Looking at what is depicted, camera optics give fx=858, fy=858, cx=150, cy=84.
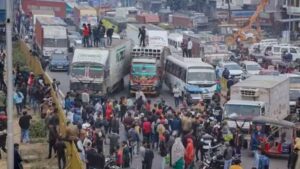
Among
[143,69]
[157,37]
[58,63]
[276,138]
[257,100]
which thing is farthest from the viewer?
[58,63]

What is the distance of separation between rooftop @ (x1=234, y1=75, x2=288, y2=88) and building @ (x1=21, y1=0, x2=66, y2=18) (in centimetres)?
4465

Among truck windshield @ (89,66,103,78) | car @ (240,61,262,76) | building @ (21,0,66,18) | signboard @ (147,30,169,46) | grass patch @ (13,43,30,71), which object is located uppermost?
building @ (21,0,66,18)

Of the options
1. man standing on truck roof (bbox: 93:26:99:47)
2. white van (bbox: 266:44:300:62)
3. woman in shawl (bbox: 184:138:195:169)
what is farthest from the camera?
white van (bbox: 266:44:300:62)

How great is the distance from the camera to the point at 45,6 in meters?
81.5

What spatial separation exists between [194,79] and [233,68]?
8112 millimetres

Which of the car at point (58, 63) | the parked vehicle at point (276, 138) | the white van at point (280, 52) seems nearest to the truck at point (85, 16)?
the white van at point (280, 52)

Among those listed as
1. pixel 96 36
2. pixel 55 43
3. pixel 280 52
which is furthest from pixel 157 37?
pixel 280 52

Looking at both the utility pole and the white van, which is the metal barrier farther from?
the white van

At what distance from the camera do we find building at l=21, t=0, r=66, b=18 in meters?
81.1

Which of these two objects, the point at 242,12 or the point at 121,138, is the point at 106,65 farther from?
the point at 242,12

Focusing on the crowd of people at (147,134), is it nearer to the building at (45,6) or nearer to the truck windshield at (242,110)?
the truck windshield at (242,110)

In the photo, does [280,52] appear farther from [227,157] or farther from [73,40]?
[227,157]

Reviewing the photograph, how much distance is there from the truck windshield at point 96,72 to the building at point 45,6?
37.6m

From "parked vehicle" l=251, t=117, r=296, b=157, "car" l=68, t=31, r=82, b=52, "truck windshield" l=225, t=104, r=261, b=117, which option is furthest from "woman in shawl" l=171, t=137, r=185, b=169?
"car" l=68, t=31, r=82, b=52
